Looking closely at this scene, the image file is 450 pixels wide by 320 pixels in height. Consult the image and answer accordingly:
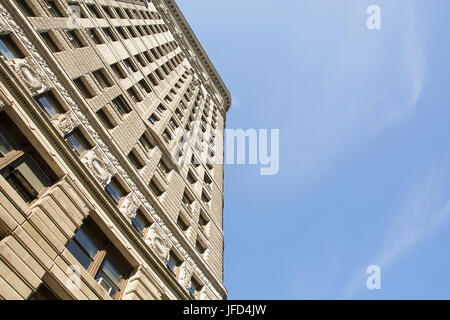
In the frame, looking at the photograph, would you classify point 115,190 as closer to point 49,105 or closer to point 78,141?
point 78,141

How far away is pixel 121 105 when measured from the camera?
22.5m

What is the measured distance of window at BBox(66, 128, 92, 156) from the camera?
15.3 metres

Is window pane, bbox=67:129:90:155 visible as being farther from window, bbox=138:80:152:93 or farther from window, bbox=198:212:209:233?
window, bbox=138:80:152:93

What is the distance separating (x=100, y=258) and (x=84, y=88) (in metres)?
10.0

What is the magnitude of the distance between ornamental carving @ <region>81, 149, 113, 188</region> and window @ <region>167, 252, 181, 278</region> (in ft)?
16.9

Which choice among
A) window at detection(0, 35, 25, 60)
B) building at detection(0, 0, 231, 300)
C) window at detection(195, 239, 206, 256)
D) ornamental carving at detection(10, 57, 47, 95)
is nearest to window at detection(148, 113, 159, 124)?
building at detection(0, 0, 231, 300)

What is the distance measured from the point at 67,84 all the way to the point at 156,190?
24.8ft

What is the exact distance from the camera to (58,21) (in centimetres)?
1984

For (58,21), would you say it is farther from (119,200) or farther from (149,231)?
(149,231)

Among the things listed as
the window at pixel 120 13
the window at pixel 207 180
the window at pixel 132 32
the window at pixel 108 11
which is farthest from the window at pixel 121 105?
the window at pixel 120 13

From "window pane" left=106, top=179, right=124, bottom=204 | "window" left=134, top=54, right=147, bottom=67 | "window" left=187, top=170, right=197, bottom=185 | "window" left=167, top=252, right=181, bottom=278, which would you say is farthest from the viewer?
"window" left=134, top=54, right=147, bottom=67

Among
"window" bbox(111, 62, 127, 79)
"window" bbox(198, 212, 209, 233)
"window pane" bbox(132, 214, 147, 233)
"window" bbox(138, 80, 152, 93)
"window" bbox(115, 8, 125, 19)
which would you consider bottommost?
"window pane" bbox(132, 214, 147, 233)
